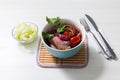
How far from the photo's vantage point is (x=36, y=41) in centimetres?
91

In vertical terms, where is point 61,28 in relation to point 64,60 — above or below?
above

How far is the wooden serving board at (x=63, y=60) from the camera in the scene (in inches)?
32.1

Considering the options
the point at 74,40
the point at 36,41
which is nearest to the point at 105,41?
the point at 74,40

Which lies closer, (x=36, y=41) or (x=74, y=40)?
(x=74, y=40)

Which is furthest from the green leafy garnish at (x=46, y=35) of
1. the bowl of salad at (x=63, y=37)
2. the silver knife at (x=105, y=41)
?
the silver knife at (x=105, y=41)

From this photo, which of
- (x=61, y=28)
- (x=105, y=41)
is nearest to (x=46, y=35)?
(x=61, y=28)

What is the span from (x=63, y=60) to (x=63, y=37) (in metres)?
0.08

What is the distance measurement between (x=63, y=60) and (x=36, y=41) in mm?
148

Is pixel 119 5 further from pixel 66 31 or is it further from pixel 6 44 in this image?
pixel 6 44

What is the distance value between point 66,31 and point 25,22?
211 millimetres

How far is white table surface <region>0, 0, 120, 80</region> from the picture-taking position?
805 millimetres

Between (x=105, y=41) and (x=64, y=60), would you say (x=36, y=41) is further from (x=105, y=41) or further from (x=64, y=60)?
(x=105, y=41)

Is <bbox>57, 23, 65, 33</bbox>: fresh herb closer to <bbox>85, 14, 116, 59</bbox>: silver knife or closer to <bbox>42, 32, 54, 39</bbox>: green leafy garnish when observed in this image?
<bbox>42, 32, 54, 39</bbox>: green leafy garnish

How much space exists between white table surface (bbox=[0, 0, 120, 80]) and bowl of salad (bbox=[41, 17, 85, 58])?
7 cm
